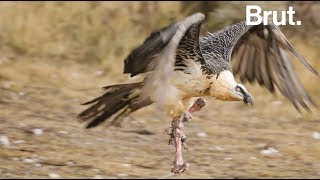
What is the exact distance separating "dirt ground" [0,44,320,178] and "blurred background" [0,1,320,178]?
0.01 metres

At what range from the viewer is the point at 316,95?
1065 centimetres

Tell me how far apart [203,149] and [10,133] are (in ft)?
6.67

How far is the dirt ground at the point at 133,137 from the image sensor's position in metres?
8.09

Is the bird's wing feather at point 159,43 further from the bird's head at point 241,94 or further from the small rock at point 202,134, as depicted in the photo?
the small rock at point 202,134

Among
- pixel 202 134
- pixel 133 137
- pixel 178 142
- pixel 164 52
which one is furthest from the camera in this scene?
pixel 202 134

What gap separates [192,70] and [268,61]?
4.48ft

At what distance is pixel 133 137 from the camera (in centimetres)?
920

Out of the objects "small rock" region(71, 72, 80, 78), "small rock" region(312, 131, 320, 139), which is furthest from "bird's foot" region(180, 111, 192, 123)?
"small rock" region(71, 72, 80, 78)

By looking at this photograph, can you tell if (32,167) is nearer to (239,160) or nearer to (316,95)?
(239,160)

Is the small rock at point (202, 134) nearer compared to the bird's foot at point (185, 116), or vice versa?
the bird's foot at point (185, 116)

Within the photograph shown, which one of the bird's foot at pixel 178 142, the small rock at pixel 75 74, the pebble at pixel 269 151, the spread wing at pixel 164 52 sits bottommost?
the bird's foot at pixel 178 142

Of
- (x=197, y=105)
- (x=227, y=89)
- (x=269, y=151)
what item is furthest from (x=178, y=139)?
(x=269, y=151)

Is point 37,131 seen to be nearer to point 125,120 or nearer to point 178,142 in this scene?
point 125,120

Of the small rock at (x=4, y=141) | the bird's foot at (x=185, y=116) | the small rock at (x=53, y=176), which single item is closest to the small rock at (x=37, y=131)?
the small rock at (x=4, y=141)
